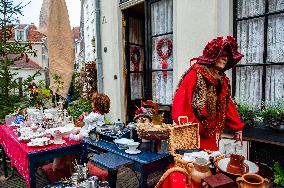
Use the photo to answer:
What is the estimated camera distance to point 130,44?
7.20 metres

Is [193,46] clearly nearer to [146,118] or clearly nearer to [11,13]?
[146,118]

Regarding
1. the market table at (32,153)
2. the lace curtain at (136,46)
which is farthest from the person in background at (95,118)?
the lace curtain at (136,46)

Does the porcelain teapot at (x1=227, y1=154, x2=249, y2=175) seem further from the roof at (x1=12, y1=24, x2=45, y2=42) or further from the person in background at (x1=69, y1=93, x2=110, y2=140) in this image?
the roof at (x1=12, y1=24, x2=45, y2=42)

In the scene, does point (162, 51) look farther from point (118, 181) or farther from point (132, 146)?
point (132, 146)

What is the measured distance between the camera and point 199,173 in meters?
1.79

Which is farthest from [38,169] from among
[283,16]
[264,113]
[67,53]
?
[283,16]

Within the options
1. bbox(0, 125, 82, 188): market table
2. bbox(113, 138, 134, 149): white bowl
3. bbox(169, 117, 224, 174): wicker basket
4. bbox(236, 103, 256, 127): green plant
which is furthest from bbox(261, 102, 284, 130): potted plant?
bbox(0, 125, 82, 188): market table

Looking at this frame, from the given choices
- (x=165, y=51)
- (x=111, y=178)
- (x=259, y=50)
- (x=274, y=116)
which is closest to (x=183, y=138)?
(x=111, y=178)

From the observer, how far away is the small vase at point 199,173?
5.81 ft

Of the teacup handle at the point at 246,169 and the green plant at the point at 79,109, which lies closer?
the teacup handle at the point at 246,169

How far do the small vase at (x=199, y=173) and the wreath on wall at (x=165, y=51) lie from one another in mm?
4163

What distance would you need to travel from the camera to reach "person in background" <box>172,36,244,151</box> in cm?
306

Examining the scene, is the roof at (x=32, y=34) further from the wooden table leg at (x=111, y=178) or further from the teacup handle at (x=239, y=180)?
the teacup handle at (x=239, y=180)

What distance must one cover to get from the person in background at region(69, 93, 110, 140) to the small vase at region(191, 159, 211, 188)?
7.20 feet
